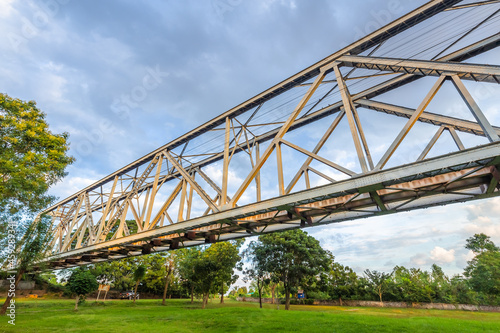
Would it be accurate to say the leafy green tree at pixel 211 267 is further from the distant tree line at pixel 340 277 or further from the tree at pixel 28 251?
the tree at pixel 28 251

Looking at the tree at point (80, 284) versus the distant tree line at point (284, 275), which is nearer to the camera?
the tree at point (80, 284)

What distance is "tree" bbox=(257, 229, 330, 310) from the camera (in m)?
32.2

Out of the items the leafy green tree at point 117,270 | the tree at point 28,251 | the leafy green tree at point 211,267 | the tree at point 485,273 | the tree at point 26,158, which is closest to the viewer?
the tree at point 26,158

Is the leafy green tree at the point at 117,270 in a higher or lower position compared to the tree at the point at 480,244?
lower

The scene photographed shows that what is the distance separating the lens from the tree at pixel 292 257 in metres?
32.2

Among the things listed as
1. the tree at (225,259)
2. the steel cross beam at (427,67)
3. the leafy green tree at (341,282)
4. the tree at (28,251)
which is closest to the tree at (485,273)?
the leafy green tree at (341,282)

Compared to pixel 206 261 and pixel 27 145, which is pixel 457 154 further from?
pixel 206 261

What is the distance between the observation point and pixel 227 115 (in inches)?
522

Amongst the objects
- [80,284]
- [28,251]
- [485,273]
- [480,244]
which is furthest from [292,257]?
[480,244]

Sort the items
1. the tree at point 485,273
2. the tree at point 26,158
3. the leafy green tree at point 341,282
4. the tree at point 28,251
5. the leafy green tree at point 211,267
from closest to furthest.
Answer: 1. the tree at point 26,158
2. the tree at point 28,251
3. the leafy green tree at point 211,267
4. the tree at point 485,273
5. the leafy green tree at point 341,282

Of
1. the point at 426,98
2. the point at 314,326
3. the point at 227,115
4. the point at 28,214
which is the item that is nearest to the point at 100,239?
the point at 28,214

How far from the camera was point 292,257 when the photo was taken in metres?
32.5

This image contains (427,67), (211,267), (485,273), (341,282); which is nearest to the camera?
(427,67)

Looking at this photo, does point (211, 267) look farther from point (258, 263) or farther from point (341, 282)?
point (341, 282)
